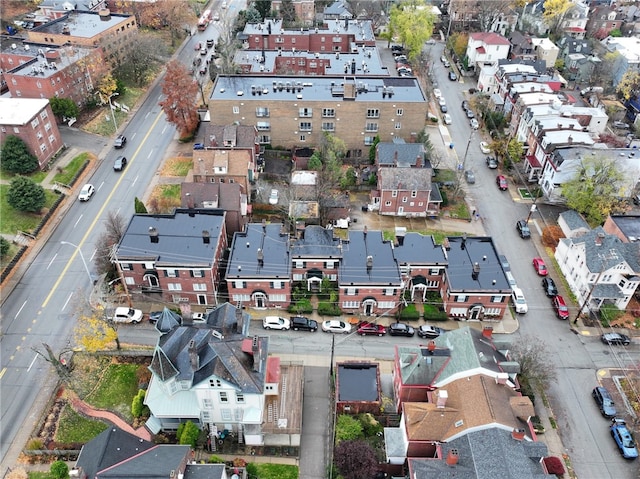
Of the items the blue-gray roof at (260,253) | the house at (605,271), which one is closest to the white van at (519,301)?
the house at (605,271)

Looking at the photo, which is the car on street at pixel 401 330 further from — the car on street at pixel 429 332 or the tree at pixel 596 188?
the tree at pixel 596 188

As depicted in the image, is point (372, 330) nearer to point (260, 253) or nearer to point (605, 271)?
point (260, 253)

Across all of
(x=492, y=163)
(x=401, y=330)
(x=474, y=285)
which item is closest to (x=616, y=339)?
(x=474, y=285)

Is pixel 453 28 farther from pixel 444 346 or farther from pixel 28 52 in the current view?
pixel 444 346

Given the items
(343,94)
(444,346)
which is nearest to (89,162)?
(343,94)

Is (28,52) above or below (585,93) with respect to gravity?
above

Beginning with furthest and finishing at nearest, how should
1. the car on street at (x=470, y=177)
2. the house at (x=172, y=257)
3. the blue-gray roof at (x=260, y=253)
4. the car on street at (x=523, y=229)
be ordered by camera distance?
the car on street at (x=470, y=177) → the car on street at (x=523, y=229) → the blue-gray roof at (x=260, y=253) → the house at (x=172, y=257)
